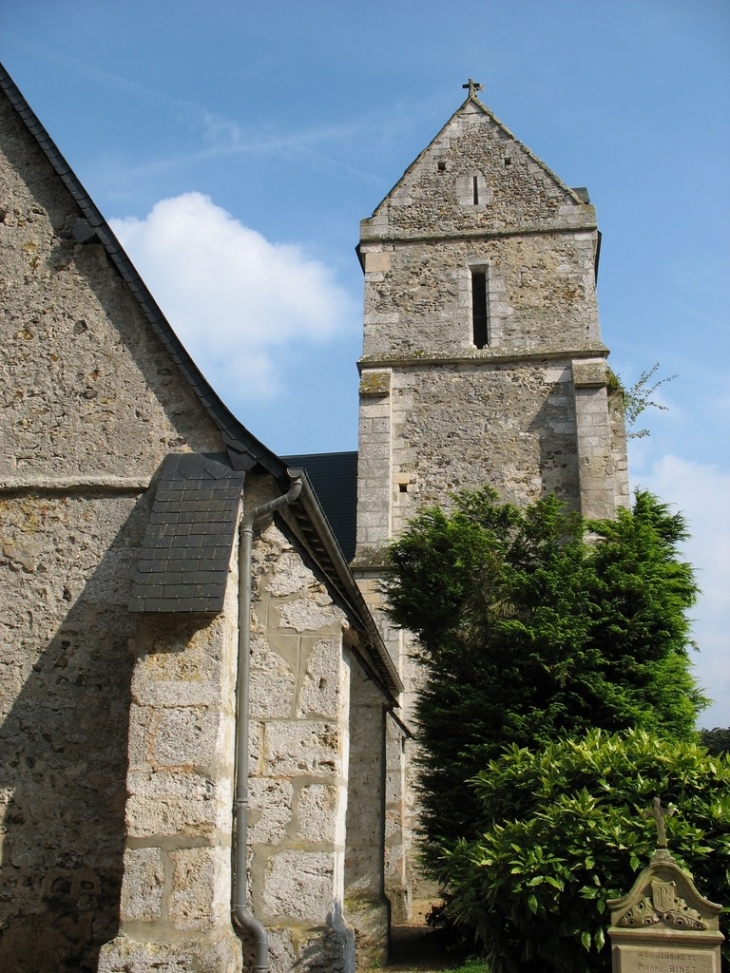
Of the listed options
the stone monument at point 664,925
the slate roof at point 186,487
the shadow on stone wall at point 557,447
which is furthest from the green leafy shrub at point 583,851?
the shadow on stone wall at point 557,447

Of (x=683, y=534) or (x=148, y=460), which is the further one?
(x=683, y=534)

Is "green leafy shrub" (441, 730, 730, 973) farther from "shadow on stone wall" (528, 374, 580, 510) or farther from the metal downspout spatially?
"shadow on stone wall" (528, 374, 580, 510)

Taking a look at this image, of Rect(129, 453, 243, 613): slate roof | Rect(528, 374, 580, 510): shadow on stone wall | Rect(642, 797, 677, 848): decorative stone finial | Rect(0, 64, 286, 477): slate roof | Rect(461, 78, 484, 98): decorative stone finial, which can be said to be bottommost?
Rect(642, 797, 677, 848): decorative stone finial

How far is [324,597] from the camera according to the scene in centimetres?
534

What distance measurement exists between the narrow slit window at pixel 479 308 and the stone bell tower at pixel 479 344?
23 millimetres

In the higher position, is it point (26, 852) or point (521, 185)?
point (521, 185)

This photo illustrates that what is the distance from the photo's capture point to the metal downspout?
4.71 m

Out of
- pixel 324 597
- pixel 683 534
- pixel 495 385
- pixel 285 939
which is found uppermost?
pixel 495 385

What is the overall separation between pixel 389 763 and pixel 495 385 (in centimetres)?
575

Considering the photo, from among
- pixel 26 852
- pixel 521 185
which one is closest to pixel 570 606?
pixel 26 852

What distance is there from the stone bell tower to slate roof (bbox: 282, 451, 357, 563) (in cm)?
117

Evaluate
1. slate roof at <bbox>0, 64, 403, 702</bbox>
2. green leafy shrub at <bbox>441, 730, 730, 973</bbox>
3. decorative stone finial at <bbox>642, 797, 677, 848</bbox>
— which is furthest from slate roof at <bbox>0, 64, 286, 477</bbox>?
decorative stone finial at <bbox>642, 797, 677, 848</bbox>

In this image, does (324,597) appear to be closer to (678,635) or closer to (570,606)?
(570,606)

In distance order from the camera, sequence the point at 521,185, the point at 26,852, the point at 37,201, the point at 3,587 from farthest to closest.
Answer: the point at 521,185 → the point at 37,201 → the point at 3,587 → the point at 26,852
